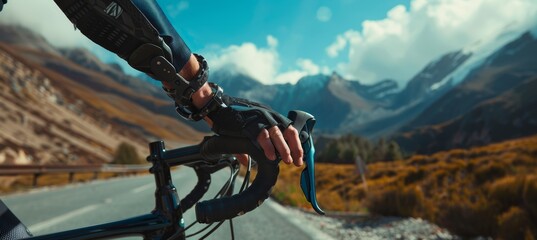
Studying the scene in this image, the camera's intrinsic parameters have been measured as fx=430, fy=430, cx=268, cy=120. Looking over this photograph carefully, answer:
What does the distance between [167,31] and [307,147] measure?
0.52 meters

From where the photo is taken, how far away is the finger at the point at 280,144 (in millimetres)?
1076

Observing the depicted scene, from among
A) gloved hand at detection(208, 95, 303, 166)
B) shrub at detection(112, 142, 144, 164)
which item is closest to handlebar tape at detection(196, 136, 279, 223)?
gloved hand at detection(208, 95, 303, 166)

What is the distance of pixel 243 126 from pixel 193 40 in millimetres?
471

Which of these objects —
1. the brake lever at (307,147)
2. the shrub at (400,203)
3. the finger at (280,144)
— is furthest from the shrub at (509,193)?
the finger at (280,144)

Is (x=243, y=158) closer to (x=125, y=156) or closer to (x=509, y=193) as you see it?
(x=509, y=193)

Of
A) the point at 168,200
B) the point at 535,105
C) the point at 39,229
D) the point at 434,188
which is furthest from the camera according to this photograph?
the point at 535,105

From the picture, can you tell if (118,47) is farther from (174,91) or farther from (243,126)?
(243,126)

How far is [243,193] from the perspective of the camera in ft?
3.79

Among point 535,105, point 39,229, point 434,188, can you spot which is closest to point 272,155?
point 39,229

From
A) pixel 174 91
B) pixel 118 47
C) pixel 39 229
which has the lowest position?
pixel 174 91

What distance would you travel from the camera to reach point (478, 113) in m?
157

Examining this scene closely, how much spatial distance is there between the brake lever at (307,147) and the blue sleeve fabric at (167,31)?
1.16ft

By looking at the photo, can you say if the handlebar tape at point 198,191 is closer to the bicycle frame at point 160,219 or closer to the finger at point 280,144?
the bicycle frame at point 160,219

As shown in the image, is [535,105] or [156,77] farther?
[535,105]
